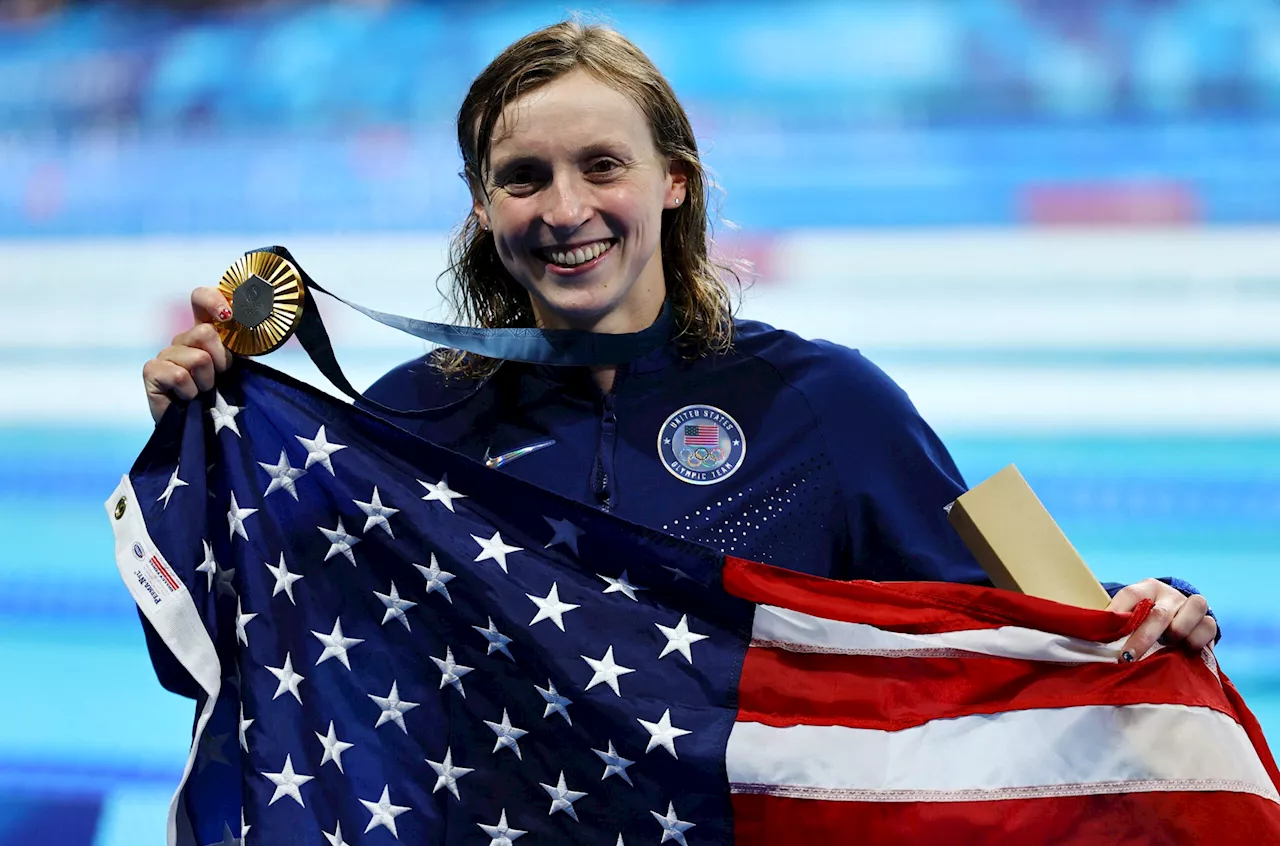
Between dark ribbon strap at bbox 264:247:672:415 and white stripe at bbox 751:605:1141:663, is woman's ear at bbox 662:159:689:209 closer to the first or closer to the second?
dark ribbon strap at bbox 264:247:672:415

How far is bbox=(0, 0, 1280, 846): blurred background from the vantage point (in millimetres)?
4539

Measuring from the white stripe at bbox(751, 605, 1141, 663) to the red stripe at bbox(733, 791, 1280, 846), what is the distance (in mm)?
177

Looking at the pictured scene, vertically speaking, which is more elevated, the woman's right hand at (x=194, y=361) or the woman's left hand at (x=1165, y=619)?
the woman's right hand at (x=194, y=361)

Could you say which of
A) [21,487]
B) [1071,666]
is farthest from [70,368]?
[1071,666]

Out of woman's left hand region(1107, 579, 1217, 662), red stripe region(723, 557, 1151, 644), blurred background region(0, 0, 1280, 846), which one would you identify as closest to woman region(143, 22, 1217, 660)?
red stripe region(723, 557, 1151, 644)

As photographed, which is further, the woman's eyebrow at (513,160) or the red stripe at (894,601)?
the woman's eyebrow at (513,160)

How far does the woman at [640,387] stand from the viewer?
5.97 feet

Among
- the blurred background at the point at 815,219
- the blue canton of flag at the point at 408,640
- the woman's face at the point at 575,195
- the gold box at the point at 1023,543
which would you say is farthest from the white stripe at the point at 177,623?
the blurred background at the point at 815,219

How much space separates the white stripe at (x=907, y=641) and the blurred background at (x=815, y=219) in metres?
2.87

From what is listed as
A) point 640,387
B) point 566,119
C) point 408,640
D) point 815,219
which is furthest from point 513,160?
point 815,219

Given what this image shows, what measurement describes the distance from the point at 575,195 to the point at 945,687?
2.67ft

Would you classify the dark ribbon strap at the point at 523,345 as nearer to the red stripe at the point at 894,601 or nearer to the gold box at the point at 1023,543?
the red stripe at the point at 894,601

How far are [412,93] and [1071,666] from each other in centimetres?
398

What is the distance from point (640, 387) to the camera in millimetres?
1930
